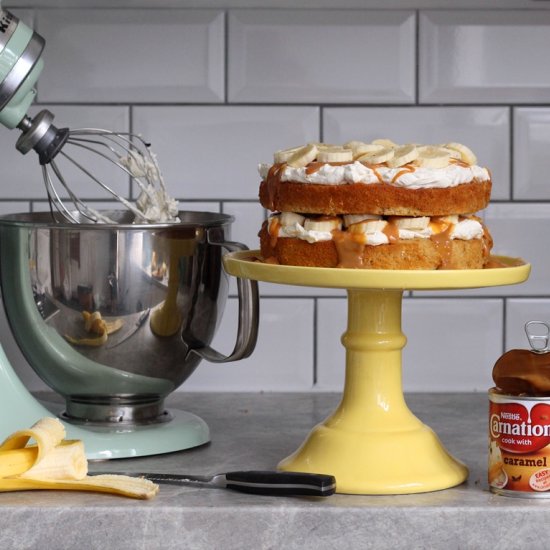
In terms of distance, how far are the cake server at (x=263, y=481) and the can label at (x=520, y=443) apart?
0.12 m

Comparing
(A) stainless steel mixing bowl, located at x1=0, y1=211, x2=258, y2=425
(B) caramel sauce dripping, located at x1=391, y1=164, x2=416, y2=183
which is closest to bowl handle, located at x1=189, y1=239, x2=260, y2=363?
(A) stainless steel mixing bowl, located at x1=0, y1=211, x2=258, y2=425

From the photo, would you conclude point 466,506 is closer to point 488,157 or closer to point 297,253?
point 297,253

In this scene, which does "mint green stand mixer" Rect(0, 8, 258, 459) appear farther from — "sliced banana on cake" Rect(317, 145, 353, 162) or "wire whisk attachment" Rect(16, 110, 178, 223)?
"sliced banana on cake" Rect(317, 145, 353, 162)

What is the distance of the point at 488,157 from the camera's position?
1229mm

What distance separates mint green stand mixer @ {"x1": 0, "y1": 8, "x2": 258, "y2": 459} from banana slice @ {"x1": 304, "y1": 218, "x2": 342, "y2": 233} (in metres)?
0.14

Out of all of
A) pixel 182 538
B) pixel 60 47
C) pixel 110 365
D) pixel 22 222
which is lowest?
pixel 182 538

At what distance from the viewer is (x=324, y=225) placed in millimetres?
813

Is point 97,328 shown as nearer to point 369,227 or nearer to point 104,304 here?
point 104,304

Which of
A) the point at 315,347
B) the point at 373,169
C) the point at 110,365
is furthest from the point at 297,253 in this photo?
the point at 315,347

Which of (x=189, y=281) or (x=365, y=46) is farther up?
(x=365, y=46)

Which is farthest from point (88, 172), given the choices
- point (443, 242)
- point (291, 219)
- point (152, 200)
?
point (443, 242)

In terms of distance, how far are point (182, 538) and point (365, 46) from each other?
2.09 feet

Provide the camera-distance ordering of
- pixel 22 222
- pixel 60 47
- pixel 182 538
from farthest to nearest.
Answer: pixel 60 47 < pixel 22 222 < pixel 182 538

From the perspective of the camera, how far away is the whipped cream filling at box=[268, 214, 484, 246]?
80 cm
